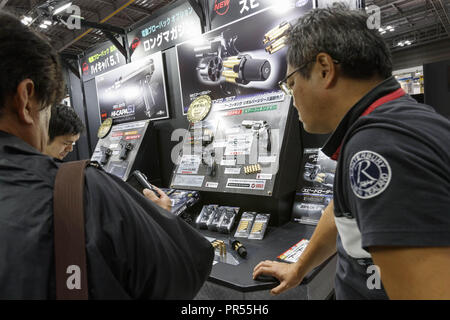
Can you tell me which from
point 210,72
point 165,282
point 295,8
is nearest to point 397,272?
point 165,282

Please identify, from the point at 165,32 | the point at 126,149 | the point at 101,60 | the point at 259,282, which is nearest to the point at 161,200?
the point at 259,282

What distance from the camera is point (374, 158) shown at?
0.54 m

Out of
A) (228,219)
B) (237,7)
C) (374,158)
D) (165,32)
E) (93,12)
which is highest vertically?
(93,12)

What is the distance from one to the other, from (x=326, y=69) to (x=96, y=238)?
29.5 inches

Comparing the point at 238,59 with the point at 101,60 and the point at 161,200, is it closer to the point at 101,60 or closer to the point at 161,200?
the point at 161,200

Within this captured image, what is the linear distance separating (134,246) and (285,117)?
55.5 inches

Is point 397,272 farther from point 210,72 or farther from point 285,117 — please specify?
point 210,72

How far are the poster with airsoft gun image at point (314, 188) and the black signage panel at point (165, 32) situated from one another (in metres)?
1.64

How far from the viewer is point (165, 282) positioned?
650mm

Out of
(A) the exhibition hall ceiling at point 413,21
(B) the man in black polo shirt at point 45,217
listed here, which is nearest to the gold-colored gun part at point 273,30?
(B) the man in black polo shirt at point 45,217

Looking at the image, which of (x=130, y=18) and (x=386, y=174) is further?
(x=130, y=18)

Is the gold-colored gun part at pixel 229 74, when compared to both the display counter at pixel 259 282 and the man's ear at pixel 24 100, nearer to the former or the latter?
the display counter at pixel 259 282

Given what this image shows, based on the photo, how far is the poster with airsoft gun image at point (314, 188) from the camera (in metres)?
1.68

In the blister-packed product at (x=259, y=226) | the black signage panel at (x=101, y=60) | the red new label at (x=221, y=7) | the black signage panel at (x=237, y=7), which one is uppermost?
the black signage panel at (x=101, y=60)
